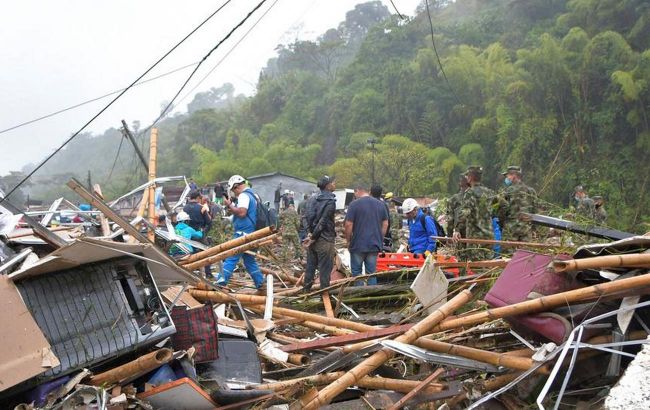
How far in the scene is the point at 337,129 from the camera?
44.4 meters

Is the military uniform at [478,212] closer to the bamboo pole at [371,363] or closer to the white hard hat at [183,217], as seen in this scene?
the bamboo pole at [371,363]

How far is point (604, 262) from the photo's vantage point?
3.40m

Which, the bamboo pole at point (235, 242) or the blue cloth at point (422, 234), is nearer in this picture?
the bamboo pole at point (235, 242)

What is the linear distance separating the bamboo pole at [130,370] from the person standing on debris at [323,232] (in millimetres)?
3313

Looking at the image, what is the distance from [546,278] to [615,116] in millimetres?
23963

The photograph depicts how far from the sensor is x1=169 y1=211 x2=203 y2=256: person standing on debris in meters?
7.64

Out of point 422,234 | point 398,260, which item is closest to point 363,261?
point 398,260

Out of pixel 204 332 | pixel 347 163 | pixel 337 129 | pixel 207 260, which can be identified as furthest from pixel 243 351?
pixel 337 129

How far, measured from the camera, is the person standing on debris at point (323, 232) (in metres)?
6.99

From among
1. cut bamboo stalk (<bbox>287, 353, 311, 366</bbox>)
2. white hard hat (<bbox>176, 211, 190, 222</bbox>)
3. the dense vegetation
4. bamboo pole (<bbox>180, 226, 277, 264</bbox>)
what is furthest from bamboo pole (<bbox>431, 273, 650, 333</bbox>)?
the dense vegetation

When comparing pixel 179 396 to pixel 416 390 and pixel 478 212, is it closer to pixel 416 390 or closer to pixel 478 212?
pixel 416 390

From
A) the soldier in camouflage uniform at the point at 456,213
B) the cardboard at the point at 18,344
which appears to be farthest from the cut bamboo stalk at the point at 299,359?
the soldier in camouflage uniform at the point at 456,213

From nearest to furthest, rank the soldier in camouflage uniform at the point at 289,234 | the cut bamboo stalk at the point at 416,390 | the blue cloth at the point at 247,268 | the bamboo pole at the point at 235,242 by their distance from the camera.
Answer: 1. the cut bamboo stalk at the point at 416,390
2. the bamboo pole at the point at 235,242
3. the blue cloth at the point at 247,268
4. the soldier in camouflage uniform at the point at 289,234

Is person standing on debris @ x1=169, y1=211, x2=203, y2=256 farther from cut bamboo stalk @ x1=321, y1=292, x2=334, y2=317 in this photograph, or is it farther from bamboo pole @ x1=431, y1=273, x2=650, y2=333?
bamboo pole @ x1=431, y1=273, x2=650, y2=333
